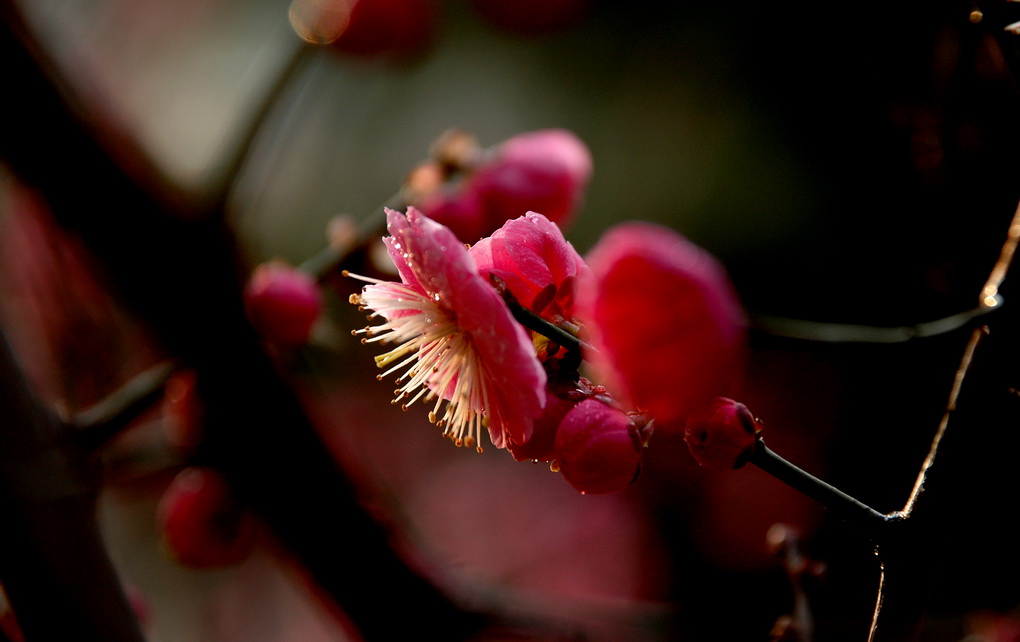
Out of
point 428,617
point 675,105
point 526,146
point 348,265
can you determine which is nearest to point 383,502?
point 428,617

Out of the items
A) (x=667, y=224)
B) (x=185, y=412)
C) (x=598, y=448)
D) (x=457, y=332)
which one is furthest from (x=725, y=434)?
(x=667, y=224)

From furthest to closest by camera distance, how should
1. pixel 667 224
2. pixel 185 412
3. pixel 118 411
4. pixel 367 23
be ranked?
pixel 667 224, pixel 367 23, pixel 185 412, pixel 118 411

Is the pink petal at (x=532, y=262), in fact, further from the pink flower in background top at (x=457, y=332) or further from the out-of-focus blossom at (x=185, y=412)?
the out-of-focus blossom at (x=185, y=412)

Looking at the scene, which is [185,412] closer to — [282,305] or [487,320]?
[282,305]

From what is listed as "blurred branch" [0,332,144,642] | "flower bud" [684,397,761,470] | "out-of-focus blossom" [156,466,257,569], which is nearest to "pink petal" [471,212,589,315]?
"flower bud" [684,397,761,470]

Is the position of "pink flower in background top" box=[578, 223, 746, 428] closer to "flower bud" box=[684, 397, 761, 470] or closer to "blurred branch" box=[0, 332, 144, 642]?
"flower bud" box=[684, 397, 761, 470]

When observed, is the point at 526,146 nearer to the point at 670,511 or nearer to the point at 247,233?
the point at 247,233
